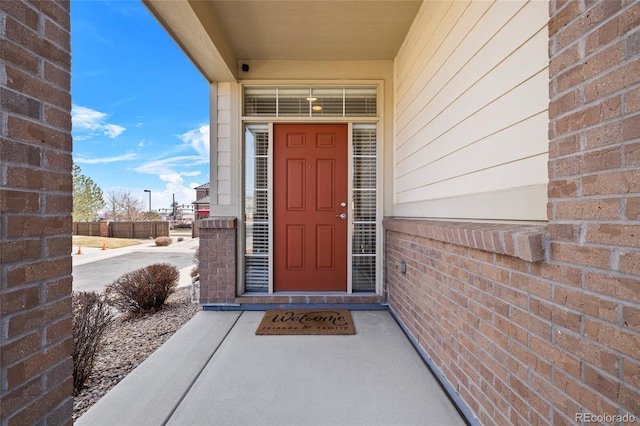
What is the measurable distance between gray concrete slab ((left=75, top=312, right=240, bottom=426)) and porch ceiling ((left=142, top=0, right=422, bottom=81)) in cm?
266

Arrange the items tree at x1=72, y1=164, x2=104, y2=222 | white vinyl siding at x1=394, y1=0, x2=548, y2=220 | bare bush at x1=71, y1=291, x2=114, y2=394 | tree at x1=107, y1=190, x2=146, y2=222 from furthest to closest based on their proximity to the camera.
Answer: tree at x1=107, y1=190, x2=146, y2=222, tree at x1=72, y1=164, x2=104, y2=222, bare bush at x1=71, y1=291, x2=114, y2=394, white vinyl siding at x1=394, y1=0, x2=548, y2=220

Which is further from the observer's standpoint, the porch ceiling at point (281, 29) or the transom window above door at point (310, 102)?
the transom window above door at point (310, 102)

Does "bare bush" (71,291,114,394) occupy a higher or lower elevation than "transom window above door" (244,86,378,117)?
lower

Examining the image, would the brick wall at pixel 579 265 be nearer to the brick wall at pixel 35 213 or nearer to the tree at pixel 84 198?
the brick wall at pixel 35 213

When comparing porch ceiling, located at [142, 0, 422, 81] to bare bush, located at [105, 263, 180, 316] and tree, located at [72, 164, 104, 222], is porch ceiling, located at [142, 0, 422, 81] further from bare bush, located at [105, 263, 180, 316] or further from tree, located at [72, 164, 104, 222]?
tree, located at [72, 164, 104, 222]

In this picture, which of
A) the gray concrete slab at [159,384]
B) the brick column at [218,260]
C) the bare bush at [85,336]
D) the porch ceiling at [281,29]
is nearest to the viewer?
the gray concrete slab at [159,384]

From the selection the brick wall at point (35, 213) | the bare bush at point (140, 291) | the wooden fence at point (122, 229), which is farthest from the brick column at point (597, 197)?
the wooden fence at point (122, 229)

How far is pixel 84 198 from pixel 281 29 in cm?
1756

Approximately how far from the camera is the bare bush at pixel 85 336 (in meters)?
1.86

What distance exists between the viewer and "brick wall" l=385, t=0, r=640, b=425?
72cm

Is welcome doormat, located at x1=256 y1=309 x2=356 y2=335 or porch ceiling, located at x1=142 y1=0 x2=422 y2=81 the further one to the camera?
welcome doormat, located at x1=256 y1=309 x2=356 y2=335

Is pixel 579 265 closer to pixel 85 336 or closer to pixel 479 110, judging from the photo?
pixel 479 110

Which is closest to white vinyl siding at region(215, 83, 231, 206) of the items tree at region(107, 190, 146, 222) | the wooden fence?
the wooden fence

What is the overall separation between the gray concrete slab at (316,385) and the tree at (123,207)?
63.3 feet
